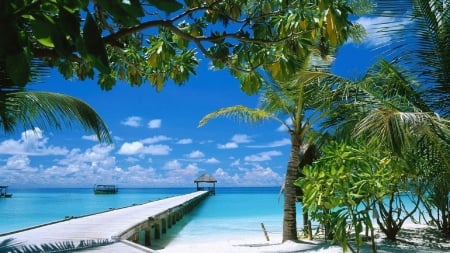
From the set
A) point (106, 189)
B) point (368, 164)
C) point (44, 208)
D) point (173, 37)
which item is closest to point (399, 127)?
point (368, 164)

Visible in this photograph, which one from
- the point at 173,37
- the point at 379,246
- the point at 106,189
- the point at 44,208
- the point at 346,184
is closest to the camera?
the point at 173,37

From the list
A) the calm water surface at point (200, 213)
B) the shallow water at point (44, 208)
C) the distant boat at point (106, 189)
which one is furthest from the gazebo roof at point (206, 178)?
the distant boat at point (106, 189)

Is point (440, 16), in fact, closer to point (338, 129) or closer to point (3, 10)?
point (338, 129)

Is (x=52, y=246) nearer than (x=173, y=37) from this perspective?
No

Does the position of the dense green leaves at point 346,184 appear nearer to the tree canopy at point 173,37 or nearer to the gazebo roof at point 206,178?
the tree canopy at point 173,37

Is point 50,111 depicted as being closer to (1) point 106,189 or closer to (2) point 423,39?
(2) point 423,39

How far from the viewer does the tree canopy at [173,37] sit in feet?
2.85

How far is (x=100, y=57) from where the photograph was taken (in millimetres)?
903

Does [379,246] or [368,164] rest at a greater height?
[368,164]

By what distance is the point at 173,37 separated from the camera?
12.1 feet

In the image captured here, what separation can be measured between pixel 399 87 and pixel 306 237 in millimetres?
5756

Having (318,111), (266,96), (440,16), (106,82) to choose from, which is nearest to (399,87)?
(440,16)

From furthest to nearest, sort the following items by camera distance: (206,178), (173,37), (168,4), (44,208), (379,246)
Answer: (206,178)
(44,208)
(379,246)
(173,37)
(168,4)

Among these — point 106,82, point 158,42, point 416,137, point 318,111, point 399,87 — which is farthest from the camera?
point 318,111
